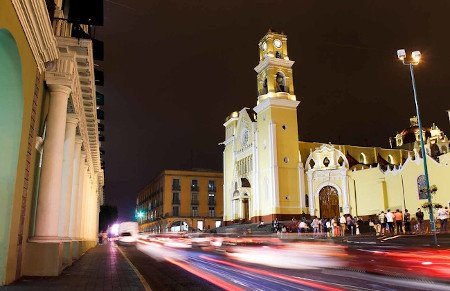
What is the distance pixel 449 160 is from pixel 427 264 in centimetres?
3013

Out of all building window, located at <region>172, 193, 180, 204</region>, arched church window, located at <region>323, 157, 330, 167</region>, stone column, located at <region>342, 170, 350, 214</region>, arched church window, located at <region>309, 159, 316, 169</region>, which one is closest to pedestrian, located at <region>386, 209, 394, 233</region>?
stone column, located at <region>342, 170, 350, 214</region>

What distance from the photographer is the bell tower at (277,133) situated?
4541 centimetres

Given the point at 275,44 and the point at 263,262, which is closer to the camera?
the point at 263,262

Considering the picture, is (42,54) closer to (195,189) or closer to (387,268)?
(387,268)

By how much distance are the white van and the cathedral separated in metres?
13.9

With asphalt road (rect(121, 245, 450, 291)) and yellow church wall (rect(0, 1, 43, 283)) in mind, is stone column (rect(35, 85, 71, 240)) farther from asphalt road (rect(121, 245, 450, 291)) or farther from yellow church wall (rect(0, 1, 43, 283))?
asphalt road (rect(121, 245, 450, 291))

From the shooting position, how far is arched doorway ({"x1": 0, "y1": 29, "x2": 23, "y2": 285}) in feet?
26.8

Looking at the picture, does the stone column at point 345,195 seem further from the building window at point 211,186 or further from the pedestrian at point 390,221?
the building window at point 211,186

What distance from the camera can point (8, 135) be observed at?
8.45 metres

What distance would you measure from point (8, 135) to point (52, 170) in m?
2.45

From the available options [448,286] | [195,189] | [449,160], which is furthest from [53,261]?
[195,189]

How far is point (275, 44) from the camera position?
2014 inches

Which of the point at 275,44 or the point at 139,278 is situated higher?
the point at 275,44

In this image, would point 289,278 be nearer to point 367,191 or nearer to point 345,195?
point 367,191
